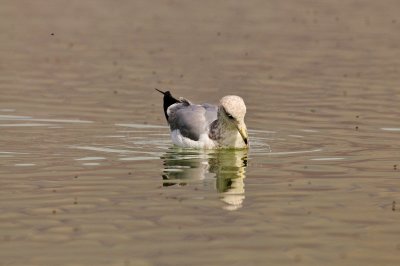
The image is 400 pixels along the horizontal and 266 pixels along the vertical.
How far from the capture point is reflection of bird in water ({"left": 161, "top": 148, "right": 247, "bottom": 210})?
50.9ft

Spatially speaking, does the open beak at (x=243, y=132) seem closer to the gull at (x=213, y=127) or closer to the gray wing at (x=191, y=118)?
the gull at (x=213, y=127)

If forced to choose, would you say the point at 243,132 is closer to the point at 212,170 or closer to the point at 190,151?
the point at 190,151

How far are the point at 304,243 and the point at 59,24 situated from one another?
24896 mm

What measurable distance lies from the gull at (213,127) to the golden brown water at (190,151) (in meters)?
0.22

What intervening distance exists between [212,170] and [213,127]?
195 cm

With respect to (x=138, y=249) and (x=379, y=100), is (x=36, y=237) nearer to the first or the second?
(x=138, y=249)

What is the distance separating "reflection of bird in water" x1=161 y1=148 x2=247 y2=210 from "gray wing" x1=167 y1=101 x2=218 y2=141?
13.0 inches

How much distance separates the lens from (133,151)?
61.3 ft

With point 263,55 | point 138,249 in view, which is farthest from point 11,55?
point 138,249

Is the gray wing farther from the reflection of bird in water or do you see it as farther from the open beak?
the open beak

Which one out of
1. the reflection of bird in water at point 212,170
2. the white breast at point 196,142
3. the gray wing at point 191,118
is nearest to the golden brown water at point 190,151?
the reflection of bird in water at point 212,170

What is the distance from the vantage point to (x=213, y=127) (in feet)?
63.2

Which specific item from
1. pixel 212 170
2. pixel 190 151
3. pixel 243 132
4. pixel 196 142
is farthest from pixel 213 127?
pixel 212 170

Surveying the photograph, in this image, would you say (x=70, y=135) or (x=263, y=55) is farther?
(x=263, y=55)
